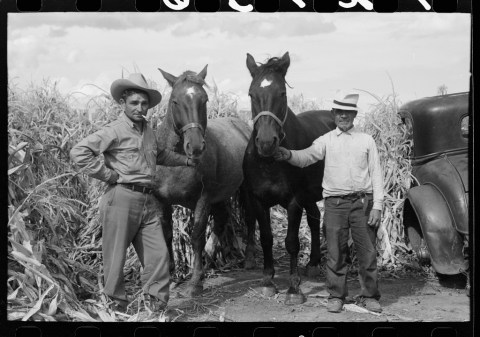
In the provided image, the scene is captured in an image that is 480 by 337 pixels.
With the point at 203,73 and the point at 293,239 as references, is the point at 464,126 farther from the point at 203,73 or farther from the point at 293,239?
the point at 203,73

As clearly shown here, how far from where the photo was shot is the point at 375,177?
557 centimetres

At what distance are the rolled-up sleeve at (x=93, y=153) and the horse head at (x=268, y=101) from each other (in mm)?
1429

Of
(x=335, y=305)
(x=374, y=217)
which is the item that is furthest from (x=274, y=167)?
(x=335, y=305)

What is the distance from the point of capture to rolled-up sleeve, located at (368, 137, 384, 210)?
5.52 m

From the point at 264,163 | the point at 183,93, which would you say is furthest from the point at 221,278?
the point at 183,93

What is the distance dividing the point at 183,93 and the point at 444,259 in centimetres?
336

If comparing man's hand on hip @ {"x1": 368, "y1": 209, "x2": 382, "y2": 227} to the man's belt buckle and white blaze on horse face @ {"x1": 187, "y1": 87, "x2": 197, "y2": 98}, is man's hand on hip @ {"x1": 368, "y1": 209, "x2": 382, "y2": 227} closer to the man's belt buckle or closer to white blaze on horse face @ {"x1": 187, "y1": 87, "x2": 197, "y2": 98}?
the man's belt buckle

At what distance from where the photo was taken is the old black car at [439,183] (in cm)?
614

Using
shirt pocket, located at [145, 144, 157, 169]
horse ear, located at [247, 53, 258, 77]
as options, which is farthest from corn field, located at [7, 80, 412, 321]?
horse ear, located at [247, 53, 258, 77]

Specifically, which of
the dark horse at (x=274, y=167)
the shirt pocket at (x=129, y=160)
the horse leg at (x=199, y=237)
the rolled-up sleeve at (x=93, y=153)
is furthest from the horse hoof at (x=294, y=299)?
the rolled-up sleeve at (x=93, y=153)

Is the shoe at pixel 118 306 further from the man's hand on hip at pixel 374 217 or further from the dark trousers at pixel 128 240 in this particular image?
the man's hand on hip at pixel 374 217
